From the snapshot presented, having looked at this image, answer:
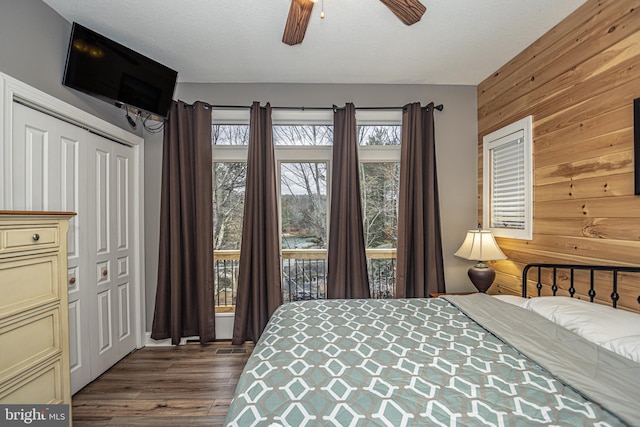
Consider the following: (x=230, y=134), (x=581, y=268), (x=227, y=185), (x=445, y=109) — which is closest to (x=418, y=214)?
(x=445, y=109)

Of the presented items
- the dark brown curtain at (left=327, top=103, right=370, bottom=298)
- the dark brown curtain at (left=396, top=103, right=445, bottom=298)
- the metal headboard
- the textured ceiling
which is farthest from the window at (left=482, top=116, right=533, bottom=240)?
the dark brown curtain at (left=327, top=103, right=370, bottom=298)

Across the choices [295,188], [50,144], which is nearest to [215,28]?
[50,144]

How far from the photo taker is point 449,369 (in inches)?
46.7

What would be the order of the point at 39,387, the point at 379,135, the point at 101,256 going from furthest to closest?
the point at 379,135
the point at 101,256
the point at 39,387

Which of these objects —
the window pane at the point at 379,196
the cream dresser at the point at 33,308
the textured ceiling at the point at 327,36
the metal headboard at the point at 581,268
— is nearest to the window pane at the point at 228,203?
the textured ceiling at the point at 327,36

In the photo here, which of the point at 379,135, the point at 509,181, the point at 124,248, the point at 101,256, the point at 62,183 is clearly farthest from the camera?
the point at 379,135

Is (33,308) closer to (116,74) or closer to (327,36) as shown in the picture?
(116,74)

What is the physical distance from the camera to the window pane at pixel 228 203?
3289 mm

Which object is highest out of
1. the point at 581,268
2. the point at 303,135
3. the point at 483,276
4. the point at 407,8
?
the point at 407,8

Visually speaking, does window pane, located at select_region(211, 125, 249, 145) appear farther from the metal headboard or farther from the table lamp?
the metal headboard

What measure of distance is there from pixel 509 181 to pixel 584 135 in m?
0.78

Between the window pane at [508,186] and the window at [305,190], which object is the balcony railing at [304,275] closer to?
the window at [305,190]

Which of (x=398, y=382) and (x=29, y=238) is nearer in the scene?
(x=398, y=382)

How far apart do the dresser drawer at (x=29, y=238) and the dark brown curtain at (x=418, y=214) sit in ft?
8.80
